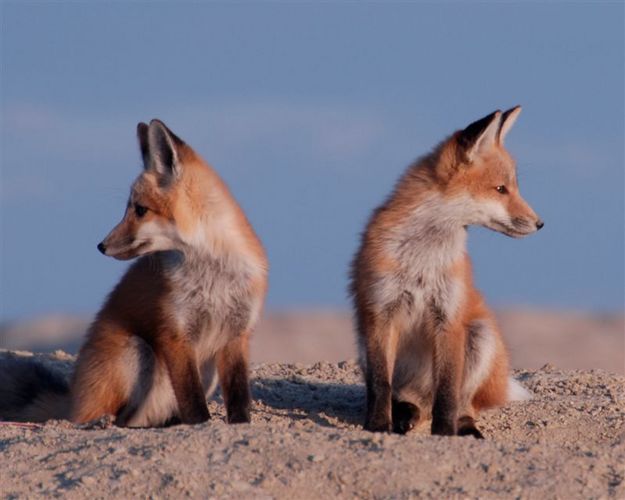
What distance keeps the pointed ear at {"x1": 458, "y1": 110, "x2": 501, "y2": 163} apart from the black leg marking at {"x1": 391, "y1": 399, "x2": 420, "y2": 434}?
2030mm

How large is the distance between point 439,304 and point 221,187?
1.79 m

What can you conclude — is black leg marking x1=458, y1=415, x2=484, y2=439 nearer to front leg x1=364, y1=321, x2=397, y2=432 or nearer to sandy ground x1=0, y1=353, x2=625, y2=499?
front leg x1=364, y1=321, x2=397, y2=432

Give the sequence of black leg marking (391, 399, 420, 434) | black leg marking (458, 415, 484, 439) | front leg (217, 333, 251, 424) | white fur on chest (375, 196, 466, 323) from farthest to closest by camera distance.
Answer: black leg marking (391, 399, 420, 434) → black leg marking (458, 415, 484, 439) → front leg (217, 333, 251, 424) → white fur on chest (375, 196, 466, 323)

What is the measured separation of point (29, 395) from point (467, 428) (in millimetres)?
3459

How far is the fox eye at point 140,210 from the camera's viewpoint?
878cm

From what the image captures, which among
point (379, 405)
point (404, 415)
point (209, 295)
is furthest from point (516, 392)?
point (209, 295)

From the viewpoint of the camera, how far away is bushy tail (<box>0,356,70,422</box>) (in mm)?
9742

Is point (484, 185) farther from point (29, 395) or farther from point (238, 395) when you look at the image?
point (29, 395)

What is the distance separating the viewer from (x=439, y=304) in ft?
29.3

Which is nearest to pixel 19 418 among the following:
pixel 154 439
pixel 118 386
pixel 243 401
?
pixel 118 386

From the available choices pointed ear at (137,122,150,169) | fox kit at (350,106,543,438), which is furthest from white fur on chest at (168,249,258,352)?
fox kit at (350,106,543,438)

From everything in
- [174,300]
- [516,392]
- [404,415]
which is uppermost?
[174,300]

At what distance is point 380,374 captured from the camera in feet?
29.2

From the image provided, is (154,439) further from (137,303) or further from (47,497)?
(137,303)
